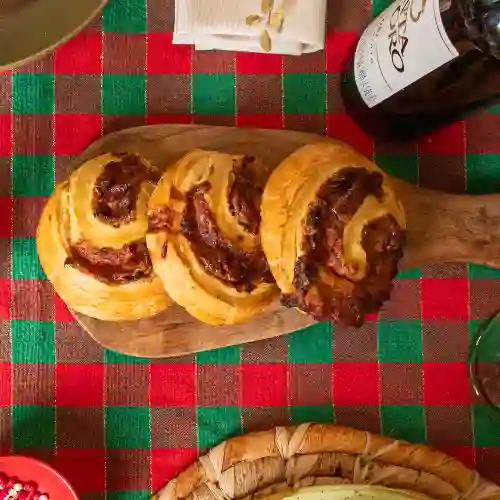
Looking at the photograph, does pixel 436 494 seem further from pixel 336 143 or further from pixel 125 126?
pixel 125 126

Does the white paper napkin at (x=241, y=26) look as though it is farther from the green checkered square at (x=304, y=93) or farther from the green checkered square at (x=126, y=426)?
the green checkered square at (x=126, y=426)

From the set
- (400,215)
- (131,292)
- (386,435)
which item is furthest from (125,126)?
(386,435)

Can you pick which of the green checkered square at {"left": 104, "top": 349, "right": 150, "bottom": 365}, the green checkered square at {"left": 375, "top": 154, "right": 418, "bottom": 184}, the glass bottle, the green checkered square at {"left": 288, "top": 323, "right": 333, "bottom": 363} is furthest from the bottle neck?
the green checkered square at {"left": 104, "top": 349, "right": 150, "bottom": 365}

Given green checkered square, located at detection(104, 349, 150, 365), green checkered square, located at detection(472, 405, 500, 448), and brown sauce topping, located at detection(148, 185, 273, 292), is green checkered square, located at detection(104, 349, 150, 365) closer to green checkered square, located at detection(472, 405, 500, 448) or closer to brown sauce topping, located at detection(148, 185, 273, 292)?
brown sauce topping, located at detection(148, 185, 273, 292)

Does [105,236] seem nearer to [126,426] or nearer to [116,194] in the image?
[116,194]

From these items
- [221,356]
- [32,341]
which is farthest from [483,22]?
[32,341]

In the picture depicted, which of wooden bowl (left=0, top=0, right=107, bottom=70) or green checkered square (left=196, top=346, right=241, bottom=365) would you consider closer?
wooden bowl (left=0, top=0, right=107, bottom=70)
